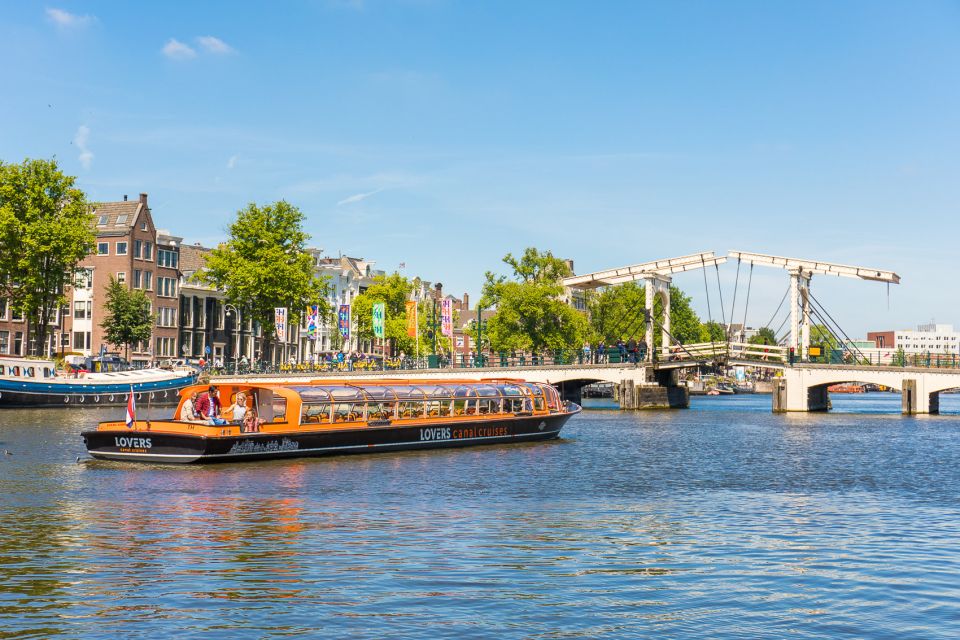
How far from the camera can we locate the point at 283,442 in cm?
3738

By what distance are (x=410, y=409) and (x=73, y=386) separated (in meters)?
40.9

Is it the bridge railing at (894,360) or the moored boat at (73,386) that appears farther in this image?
the bridge railing at (894,360)

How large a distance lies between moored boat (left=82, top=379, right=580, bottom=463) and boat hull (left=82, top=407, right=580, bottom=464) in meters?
0.03

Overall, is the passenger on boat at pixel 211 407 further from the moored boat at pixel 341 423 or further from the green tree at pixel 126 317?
the green tree at pixel 126 317

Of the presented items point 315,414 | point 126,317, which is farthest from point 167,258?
point 315,414

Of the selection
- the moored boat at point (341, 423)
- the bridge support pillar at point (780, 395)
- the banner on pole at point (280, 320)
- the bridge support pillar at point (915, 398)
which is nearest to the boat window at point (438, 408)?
the moored boat at point (341, 423)

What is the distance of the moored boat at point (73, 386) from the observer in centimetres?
7312

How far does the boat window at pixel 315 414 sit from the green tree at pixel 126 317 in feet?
198

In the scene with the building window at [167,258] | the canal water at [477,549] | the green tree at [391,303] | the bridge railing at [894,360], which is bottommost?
the canal water at [477,549]

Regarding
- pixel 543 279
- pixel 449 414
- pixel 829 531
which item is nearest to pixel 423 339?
pixel 543 279

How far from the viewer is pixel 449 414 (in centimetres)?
4491

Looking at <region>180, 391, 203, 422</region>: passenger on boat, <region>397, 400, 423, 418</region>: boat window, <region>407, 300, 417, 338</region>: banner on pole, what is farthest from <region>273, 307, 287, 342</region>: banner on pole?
<region>180, 391, 203, 422</region>: passenger on boat

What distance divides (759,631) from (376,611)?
17.0 ft

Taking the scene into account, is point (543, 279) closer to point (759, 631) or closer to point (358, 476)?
point (358, 476)
